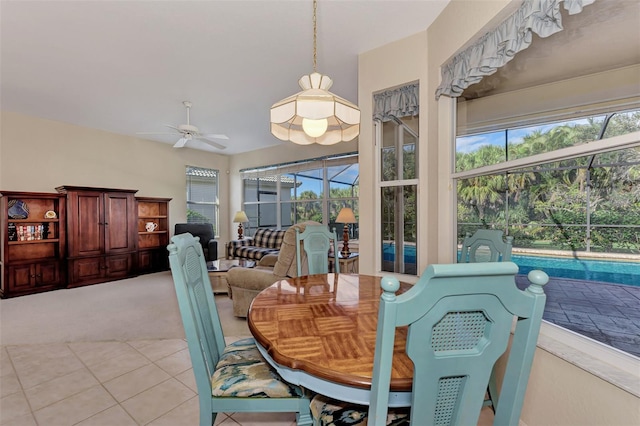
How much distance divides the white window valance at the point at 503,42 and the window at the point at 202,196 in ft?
19.9

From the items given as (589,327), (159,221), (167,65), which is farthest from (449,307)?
(159,221)

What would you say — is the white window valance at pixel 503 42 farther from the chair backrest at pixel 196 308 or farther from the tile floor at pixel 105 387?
the tile floor at pixel 105 387

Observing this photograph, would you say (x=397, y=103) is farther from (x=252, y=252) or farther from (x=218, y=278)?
(x=252, y=252)

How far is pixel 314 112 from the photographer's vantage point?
1593 mm

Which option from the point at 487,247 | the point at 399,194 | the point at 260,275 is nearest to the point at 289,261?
the point at 260,275

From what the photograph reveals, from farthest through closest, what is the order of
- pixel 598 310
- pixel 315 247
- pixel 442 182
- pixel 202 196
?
pixel 202 196 < pixel 315 247 < pixel 442 182 < pixel 598 310

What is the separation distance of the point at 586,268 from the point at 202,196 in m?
7.06

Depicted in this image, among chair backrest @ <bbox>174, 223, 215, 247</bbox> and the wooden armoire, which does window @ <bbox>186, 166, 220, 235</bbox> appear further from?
the wooden armoire

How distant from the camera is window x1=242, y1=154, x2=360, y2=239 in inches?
216

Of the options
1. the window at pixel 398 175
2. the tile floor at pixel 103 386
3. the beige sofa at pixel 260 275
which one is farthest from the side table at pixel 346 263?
the tile floor at pixel 103 386

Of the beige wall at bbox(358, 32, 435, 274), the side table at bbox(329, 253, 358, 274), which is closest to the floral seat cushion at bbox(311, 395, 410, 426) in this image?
the beige wall at bbox(358, 32, 435, 274)

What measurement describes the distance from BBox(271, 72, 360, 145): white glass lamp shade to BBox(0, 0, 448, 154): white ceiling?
35.5 inches

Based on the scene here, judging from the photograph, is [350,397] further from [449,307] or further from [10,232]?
[10,232]

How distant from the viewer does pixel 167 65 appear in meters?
3.00
